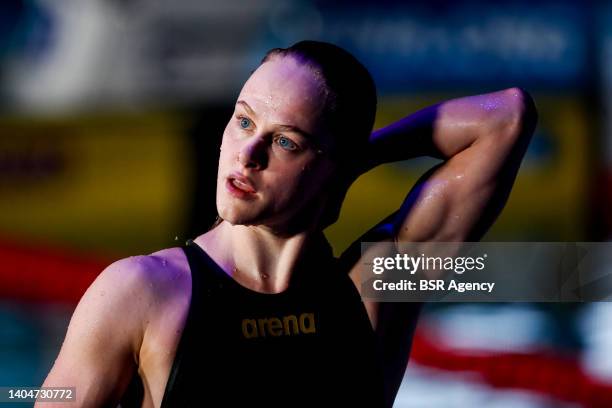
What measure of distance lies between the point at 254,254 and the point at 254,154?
0.20m

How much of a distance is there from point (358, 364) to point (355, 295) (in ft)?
0.43

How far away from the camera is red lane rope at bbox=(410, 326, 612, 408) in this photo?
3.86 metres

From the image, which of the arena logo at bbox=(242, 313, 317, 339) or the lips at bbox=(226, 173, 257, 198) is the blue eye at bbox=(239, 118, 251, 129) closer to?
the lips at bbox=(226, 173, 257, 198)

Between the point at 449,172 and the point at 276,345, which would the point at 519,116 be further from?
the point at 276,345

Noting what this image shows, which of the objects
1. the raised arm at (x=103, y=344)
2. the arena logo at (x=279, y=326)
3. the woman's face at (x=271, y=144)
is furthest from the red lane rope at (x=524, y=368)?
the raised arm at (x=103, y=344)

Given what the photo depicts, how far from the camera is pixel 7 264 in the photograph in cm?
430

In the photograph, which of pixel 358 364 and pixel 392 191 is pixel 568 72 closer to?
pixel 392 191

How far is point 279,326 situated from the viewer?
6.36 feet

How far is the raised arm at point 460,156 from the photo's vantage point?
2.05 metres

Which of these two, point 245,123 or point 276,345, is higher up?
point 245,123

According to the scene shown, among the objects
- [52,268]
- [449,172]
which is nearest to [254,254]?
[449,172]

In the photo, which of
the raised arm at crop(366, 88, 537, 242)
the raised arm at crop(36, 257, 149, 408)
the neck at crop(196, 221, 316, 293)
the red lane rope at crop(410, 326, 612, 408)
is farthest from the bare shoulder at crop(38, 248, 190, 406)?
the red lane rope at crop(410, 326, 612, 408)

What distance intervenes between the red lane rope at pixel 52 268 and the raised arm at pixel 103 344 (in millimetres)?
2490

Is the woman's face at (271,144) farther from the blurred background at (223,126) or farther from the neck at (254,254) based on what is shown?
the blurred background at (223,126)
